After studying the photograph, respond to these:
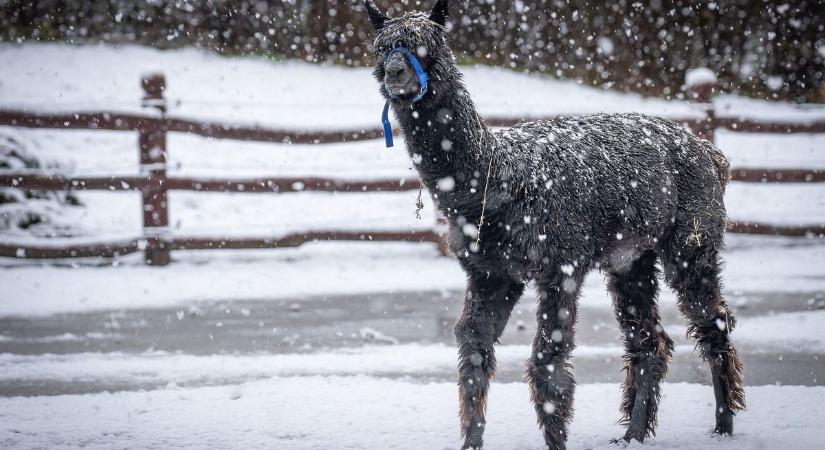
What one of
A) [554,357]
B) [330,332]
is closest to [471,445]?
[554,357]

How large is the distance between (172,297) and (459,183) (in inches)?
189

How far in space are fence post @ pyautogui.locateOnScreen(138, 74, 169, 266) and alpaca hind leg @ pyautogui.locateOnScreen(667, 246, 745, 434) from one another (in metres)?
6.19

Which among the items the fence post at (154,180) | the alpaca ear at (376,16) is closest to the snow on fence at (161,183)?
the fence post at (154,180)

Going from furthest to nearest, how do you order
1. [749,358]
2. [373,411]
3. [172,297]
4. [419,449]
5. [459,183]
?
1. [172,297]
2. [749,358]
3. [373,411]
4. [419,449]
5. [459,183]

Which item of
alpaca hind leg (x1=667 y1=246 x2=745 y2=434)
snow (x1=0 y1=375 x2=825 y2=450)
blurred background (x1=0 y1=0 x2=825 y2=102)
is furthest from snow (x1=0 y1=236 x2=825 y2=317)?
blurred background (x1=0 y1=0 x2=825 y2=102)

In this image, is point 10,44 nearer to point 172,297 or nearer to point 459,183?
point 172,297

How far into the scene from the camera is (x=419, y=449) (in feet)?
11.9

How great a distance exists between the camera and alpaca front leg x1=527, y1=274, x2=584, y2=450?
3.36 metres

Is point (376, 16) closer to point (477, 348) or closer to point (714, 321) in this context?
→ point (477, 348)

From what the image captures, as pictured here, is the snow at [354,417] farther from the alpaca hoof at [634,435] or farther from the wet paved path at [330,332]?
the wet paved path at [330,332]

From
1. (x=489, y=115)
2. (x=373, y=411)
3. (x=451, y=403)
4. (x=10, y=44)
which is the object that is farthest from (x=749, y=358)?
(x=10, y=44)

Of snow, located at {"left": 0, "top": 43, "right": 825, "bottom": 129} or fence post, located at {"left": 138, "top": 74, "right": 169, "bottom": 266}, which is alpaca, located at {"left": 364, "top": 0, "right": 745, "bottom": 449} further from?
snow, located at {"left": 0, "top": 43, "right": 825, "bottom": 129}

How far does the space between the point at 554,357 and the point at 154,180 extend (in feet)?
21.1

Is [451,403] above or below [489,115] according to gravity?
below
